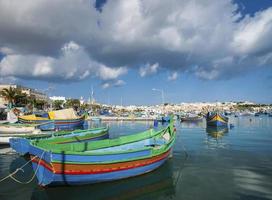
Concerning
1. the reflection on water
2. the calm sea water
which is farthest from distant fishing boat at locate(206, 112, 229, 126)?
the reflection on water

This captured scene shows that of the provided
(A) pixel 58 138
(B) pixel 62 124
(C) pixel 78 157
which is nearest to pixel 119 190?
(C) pixel 78 157

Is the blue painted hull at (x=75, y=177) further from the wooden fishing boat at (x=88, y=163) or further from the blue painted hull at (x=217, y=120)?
the blue painted hull at (x=217, y=120)

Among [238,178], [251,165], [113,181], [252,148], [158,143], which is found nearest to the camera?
[113,181]

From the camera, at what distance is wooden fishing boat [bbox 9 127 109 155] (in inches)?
617

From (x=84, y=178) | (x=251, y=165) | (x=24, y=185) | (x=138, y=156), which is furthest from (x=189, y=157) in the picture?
(x=24, y=185)

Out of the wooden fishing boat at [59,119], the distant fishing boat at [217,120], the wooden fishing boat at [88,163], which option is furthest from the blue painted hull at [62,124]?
the wooden fishing boat at [88,163]

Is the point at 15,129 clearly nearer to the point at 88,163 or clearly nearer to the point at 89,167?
the point at 89,167

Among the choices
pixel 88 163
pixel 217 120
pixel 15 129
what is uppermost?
pixel 217 120

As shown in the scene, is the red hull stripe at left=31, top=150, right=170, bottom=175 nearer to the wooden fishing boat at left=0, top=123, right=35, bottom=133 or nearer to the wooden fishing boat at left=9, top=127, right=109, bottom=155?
the wooden fishing boat at left=9, top=127, right=109, bottom=155

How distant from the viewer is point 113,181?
15.3 metres

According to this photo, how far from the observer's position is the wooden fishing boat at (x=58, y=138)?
15.7 metres

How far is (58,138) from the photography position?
21969 mm

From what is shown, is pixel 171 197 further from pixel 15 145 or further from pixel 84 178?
pixel 15 145

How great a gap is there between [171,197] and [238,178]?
514cm
